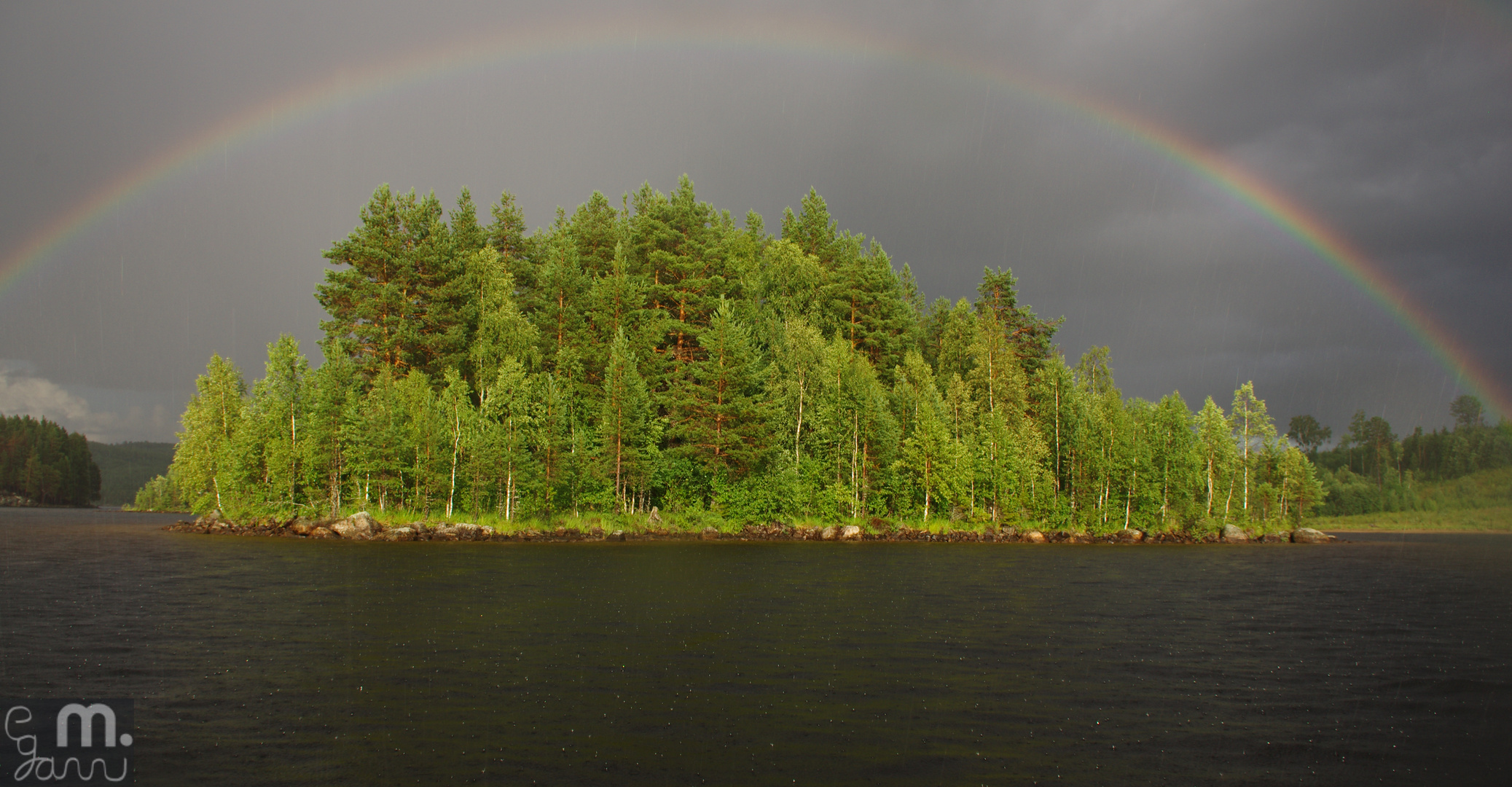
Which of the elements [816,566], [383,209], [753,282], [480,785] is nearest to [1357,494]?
[753,282]

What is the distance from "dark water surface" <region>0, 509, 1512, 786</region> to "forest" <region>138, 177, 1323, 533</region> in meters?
29.9

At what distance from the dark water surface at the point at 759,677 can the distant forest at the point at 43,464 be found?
199 metres

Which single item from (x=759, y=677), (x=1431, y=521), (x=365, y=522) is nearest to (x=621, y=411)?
(x=365, y=522)

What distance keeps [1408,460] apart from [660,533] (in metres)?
181

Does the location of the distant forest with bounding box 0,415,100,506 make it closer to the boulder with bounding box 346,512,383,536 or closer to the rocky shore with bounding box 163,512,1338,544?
the rocky shore with bounding box 163,512,1338,544

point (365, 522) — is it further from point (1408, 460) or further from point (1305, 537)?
point (1408, 460)

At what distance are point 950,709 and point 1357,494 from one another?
591 ft

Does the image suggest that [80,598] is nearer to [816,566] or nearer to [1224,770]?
[816,566]

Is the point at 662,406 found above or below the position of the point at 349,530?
above

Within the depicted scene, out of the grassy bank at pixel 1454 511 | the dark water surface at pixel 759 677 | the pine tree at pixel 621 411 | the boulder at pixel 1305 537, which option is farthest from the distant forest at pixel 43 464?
the grassy bank at pixel 1454 511

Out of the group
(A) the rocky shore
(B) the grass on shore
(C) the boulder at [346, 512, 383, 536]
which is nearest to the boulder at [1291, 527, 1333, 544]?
(A) the rocky shore

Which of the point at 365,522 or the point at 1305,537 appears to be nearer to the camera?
the point at 365,522

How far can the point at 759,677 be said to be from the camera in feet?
57.8

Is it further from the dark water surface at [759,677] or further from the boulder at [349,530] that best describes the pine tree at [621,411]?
the dark water surface at [759,677]
